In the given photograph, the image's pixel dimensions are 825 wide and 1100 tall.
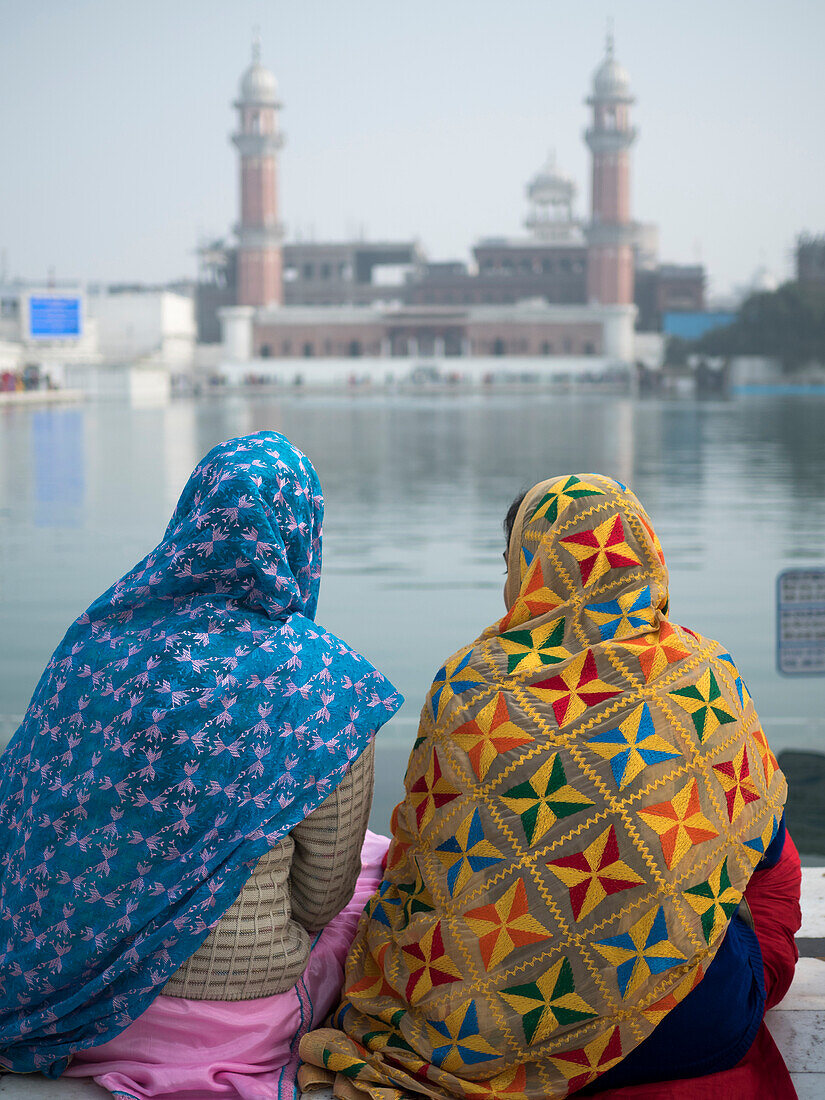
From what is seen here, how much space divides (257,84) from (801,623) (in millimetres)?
27278

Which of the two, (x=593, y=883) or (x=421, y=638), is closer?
(x=593, y=883)

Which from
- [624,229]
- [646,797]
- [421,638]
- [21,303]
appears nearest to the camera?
[646,797]

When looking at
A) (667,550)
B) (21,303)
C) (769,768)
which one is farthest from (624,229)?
(769,768)

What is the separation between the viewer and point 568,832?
0.80 meters

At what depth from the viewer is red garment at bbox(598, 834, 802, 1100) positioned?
0.82m

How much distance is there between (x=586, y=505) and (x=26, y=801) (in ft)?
1.49

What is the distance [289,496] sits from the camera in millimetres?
885

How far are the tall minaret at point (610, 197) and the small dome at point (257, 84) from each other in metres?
7.31

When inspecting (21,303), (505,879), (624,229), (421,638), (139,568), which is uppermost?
(624,229)

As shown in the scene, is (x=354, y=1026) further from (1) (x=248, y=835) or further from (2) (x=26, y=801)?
(2) (x=26, y=801)

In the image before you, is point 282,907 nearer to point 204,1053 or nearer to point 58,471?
point 204,1053

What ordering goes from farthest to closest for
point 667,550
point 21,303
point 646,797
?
point 21,303 → point 667,550 → point 646,797

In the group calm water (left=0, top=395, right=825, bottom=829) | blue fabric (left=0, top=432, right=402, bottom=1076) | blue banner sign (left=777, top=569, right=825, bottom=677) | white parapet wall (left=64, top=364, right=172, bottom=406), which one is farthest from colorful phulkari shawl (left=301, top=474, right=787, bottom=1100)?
white parapet wall (left=64, top=364, right=172, bottom=406)

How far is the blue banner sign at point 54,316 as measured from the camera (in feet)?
72.4
